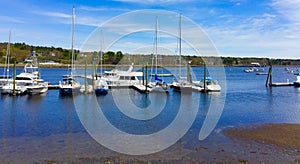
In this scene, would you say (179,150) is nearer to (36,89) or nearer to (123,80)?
(36,89)

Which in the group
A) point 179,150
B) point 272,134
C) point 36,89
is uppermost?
point 36,89

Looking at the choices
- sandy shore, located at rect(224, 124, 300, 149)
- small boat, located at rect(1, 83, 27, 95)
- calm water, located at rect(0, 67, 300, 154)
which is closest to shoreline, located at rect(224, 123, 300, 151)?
sandy shore, located at rect(224, 124, 300, 149)

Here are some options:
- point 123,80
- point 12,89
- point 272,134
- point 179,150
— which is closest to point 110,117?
point 179,150

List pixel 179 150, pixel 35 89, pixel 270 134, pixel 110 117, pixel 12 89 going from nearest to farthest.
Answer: pixel 179 150 < pixel 270 134 < pixel 110 117 < pixel 12 89 < pixel 35 89

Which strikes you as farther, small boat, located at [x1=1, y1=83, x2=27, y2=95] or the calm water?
small boat, located at [x1=1, y1=83, x2=27, y2=95]

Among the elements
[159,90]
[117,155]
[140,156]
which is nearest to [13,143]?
[117,155]

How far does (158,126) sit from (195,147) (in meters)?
5.46

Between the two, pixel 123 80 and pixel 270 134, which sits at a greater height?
pixel 123 80

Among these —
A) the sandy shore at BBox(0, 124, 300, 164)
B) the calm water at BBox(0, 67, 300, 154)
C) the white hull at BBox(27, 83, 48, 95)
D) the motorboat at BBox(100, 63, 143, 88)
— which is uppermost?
the motorboat at BBox(100, 63, 143, 88)

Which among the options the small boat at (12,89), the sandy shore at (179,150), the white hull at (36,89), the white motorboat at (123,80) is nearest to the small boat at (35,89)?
the white hull at (36,89)

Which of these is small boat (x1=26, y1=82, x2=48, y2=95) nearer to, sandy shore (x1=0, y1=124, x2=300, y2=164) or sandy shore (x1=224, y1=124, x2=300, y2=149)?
sandy shore (x1=0, y1=124, x2=300, y2=164)

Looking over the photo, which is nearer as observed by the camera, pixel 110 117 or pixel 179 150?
pixel 179 150

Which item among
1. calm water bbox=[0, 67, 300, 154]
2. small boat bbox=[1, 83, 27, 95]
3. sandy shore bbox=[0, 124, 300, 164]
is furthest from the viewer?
small boat bbox=[1, 83, 27, 95]

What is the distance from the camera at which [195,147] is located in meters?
14.1
